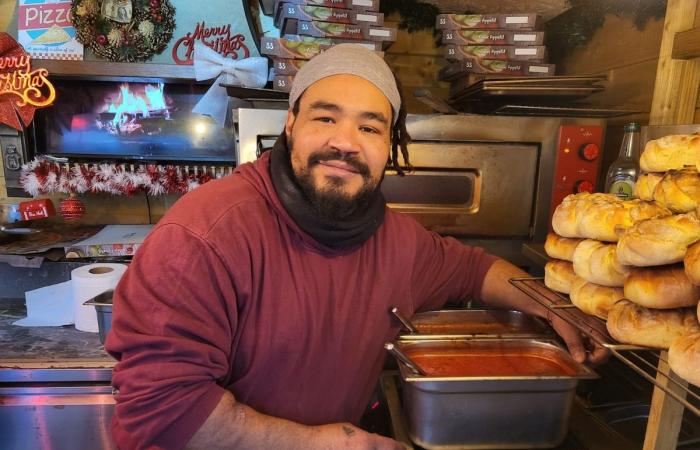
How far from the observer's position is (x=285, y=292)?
1092 mm

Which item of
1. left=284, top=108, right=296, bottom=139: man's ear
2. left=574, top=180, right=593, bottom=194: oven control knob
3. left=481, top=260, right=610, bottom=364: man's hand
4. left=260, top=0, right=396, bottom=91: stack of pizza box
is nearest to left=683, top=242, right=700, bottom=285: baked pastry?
left=481, top=260, right=610, bottom=364: man's hand

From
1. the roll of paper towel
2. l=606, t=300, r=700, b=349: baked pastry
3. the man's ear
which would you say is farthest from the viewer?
the roll of paper towel

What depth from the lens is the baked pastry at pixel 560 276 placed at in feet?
3.05

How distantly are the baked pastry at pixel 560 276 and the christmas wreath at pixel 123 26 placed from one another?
2047mm

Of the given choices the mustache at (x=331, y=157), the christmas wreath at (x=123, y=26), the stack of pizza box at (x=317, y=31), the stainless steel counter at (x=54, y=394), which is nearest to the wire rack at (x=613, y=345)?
the mustache at (x=331, y=157)

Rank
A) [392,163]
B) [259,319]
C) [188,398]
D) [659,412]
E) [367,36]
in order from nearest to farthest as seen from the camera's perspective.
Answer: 1. [659,412]
2. [188,398]
3. [259,319]
4. [392,163]
5. [367,36]

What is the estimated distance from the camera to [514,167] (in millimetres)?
1603

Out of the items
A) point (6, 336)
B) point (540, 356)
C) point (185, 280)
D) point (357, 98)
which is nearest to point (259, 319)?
point (185, 280)

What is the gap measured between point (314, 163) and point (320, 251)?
0.77 ft

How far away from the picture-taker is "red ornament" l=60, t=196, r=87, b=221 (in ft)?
7.32

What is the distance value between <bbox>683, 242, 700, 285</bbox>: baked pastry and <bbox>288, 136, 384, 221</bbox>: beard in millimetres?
744

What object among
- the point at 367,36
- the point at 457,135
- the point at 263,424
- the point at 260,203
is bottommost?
Result: the point at 263,424

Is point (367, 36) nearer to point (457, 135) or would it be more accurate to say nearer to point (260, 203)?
point (457, 135)

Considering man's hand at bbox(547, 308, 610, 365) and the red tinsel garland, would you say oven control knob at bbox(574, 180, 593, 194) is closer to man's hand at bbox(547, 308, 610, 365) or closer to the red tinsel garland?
man's hand at bbox(547, 308, 610, 365)
